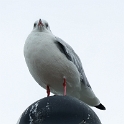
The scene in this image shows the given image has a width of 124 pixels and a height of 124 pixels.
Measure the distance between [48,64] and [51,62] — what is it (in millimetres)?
45

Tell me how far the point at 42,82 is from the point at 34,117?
1791mm

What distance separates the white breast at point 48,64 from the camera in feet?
14.7

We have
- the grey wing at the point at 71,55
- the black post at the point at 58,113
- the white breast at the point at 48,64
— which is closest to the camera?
the black post at the point at 58,113

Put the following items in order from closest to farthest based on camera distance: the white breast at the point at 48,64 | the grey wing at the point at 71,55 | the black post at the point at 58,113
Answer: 1. the black post at the point at 58,113
2. the white breast at the point at 48,64
3. the grey wing at the point at 71,55

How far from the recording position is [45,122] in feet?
9.32

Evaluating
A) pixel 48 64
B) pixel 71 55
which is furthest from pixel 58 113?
pixel 71 55

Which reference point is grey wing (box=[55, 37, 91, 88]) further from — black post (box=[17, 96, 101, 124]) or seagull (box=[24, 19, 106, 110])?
black post (box=[17, 96, 101, 124])

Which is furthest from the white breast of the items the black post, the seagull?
the black post

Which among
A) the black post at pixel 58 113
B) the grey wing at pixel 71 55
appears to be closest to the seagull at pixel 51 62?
the grey wing at pixel 71 55

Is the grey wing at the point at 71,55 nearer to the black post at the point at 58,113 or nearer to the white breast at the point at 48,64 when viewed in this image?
the white breast at the point at 48,64

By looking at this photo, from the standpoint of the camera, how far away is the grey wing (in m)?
4.75

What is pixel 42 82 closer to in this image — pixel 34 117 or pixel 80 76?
pixel 80 76

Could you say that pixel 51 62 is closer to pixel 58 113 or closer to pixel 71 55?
pixel 71 55

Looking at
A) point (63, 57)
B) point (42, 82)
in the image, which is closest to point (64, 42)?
point (63, 57)
